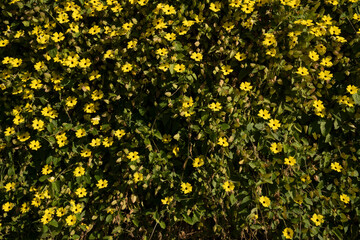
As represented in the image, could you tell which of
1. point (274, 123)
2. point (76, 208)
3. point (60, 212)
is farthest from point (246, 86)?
point (60, 212)

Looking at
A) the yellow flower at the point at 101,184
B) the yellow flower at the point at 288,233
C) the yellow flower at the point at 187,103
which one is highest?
the yellow flower at the point at 187,103

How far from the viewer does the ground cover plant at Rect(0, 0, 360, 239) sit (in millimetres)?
2164

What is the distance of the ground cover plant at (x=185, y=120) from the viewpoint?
7.10 feet

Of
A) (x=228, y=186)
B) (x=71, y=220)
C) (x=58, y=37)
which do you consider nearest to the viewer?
(x=228, y=186)

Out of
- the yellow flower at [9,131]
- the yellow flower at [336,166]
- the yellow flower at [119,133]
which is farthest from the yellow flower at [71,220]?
the yellow flower at [336,166]

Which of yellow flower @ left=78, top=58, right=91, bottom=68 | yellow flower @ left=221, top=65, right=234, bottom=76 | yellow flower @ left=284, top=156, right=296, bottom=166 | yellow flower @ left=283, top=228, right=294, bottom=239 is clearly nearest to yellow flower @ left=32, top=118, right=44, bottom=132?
yellow flower @ left=78, top=58, right=91, bottom=68

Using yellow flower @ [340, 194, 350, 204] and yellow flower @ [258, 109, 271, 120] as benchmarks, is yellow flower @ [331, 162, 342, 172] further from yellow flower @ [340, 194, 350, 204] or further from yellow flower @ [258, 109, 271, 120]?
yellow flower @ [258, 109, 271, 120]

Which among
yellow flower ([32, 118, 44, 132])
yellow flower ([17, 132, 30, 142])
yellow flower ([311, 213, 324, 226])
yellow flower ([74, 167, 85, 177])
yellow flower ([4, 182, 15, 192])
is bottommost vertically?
yellow flower ([4, 182, 15, 192])

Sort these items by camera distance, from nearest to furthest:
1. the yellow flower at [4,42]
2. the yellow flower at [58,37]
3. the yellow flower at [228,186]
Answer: the yellow flower at [228,186], the yellow flower at [58,37], the yellow flower at [4,42]

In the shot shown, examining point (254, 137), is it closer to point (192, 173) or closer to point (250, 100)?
point (250, 100)

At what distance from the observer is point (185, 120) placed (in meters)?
2.26

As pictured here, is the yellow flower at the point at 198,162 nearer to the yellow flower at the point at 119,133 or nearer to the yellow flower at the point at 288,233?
the yellow flower at the point at 119,133

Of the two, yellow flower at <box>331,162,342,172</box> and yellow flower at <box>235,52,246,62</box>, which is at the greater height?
yellow flower at <box>235,52,246,62</box>

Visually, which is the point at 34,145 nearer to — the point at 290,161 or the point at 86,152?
the point at 86,152
